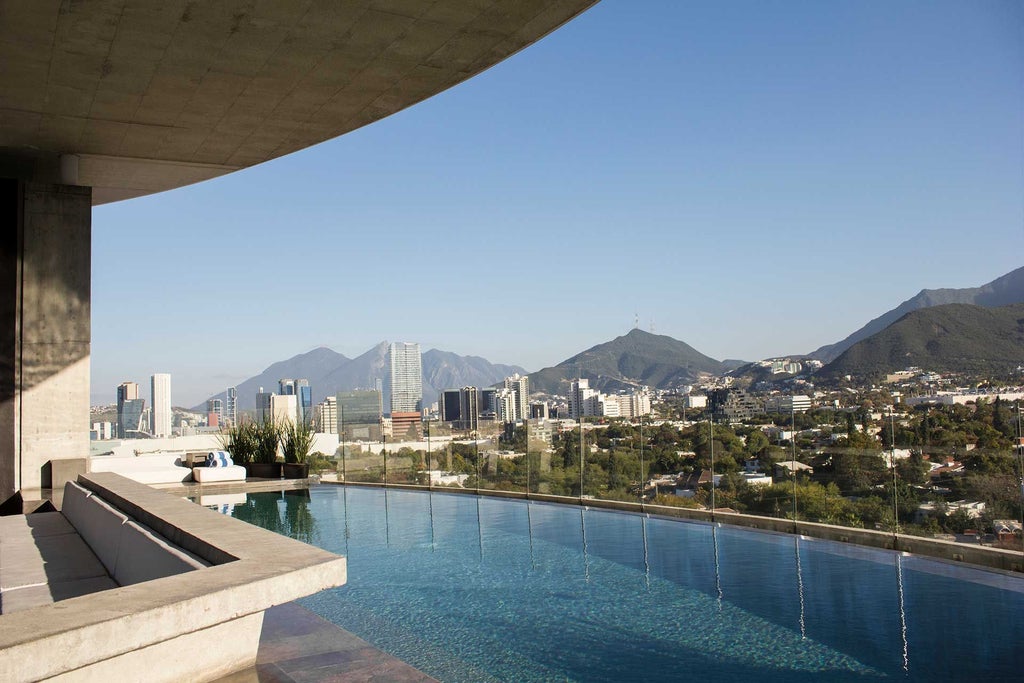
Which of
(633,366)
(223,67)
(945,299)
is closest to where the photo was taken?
(223,67)

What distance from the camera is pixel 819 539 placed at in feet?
23.0

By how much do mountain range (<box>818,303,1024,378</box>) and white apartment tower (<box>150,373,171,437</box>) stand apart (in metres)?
16.4

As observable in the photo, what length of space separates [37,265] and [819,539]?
8374 millimetres

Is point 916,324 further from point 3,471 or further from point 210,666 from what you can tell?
point 210,666

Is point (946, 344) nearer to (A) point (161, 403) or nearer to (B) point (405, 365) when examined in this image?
(A) point (161, 403)

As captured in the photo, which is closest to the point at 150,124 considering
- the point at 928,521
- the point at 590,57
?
the point at 928,521

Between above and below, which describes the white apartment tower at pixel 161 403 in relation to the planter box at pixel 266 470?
above

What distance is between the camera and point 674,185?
97.6 ft

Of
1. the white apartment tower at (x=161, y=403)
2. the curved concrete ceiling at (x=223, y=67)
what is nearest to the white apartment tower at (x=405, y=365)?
the white apartment tower at (x=161, y=403)

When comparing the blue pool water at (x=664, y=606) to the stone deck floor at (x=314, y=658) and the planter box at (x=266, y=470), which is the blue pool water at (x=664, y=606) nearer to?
the stone deck floor at (x=314, y=658)

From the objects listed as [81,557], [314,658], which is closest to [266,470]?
[81,557]

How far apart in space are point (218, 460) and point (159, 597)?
10698 millimetres

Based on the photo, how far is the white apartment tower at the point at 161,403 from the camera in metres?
16.5

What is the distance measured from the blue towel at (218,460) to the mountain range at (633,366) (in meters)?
25.1
